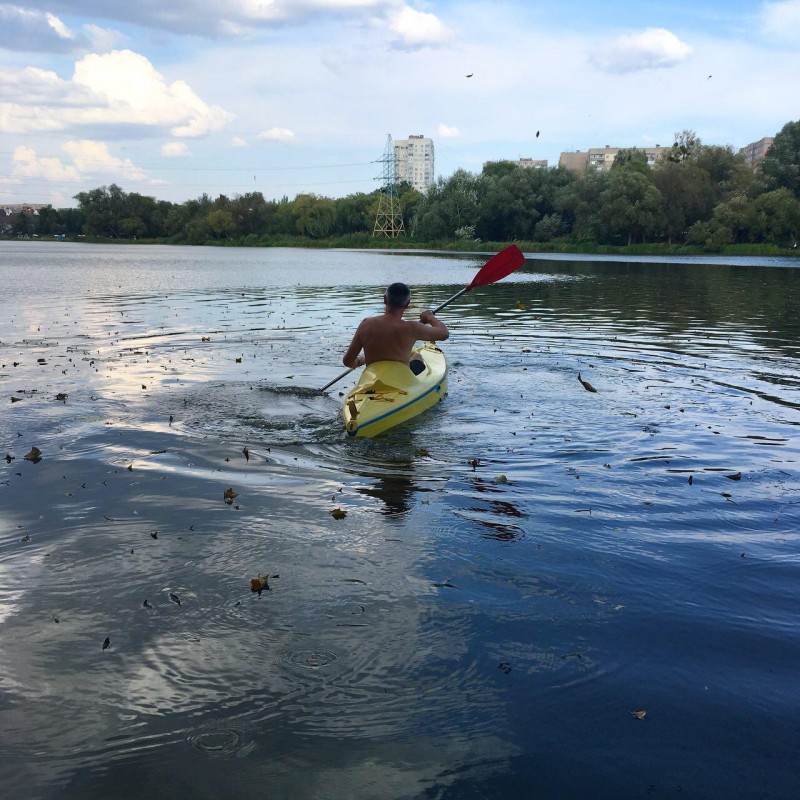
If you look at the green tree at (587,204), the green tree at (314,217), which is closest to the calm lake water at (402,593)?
the green tree at (587,204)

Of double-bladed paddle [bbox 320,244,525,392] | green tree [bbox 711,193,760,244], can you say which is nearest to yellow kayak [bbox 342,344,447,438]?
double-bladed paddle [bbox 320,244,525,392]

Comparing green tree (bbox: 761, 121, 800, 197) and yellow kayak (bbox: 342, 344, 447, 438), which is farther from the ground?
green tree (bbox: 761, 121, 800, 197)

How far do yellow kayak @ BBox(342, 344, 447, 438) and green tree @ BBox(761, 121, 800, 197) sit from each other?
79853mm

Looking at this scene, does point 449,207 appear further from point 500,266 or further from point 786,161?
point 500,266

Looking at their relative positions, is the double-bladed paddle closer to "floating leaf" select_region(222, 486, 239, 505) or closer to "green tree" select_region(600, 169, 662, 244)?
A: "floating leaf" select_region(222, 486, 239, 505)

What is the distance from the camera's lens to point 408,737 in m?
3.92

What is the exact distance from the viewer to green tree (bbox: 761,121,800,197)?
7681 cm

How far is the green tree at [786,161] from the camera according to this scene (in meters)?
76.8

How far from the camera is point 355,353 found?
1092 cm

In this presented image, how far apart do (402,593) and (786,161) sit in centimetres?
8718

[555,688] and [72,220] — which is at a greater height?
[72,220]

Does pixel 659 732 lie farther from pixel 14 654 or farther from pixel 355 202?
pixel 355 202

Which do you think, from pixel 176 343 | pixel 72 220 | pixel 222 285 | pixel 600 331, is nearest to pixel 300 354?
pixel 176 343

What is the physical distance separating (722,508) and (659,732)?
3.82 m
